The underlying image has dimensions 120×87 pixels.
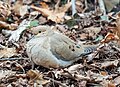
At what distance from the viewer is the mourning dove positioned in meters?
4.87

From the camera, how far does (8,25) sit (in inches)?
256

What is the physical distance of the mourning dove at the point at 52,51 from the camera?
4867 mm

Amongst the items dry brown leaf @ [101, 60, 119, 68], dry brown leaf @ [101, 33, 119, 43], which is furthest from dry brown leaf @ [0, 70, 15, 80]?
dry brown leaf @ [101, 33, 119, 43]

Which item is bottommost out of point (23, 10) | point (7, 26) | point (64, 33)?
point (64, 33)

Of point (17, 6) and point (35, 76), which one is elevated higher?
point (17, 6)

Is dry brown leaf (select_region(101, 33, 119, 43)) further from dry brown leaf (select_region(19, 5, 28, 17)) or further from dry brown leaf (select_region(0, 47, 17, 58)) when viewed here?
dry brown leaf (select_region(19, 5, 28, 17))

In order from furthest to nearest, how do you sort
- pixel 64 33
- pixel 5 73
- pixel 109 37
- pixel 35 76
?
pixel 64 33
pixel 109 37
pixel 5 73
pixel 35 76

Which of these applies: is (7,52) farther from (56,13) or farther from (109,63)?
(56,13)

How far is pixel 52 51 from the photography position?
16.2 feet

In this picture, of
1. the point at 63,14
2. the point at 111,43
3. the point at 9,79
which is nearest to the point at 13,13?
the point at 63,14

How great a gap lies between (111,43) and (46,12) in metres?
1.78

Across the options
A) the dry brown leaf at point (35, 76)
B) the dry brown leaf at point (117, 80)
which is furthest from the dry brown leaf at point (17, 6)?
the dry brown leaf at point (117, 80)

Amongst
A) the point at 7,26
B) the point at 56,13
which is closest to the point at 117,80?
the point at 7,26

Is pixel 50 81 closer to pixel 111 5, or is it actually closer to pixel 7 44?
pixel 7 44
